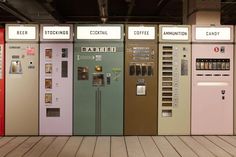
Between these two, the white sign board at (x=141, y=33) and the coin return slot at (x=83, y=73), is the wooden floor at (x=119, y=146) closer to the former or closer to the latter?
the coin return slot at (x=83, y=73)

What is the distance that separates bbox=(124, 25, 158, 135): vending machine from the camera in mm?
7406

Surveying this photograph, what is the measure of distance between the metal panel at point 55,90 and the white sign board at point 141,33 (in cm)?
124

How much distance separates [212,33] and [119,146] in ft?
9.62

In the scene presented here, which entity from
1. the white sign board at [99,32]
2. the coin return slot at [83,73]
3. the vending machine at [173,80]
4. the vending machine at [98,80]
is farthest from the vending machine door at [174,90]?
the coin return slot at [83,73]

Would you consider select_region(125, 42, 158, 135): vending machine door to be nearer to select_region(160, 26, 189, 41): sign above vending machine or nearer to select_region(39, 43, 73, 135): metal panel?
select_region(160, 26, 189, 41): sign above vending machine

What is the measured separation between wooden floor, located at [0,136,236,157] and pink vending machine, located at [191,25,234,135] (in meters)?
0.29

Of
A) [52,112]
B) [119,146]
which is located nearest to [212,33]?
[119,146]

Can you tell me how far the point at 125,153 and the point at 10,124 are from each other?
267 centimetres

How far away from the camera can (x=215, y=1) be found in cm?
809

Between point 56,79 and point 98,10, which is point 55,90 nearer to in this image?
point 56,79

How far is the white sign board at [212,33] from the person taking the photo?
7469mm

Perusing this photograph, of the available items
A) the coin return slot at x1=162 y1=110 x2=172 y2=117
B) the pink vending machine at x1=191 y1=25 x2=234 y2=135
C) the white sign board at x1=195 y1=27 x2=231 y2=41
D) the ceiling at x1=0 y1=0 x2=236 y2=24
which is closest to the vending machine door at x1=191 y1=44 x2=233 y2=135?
the pink vending machine at x1=191 y1=25 x2=234 y2=135

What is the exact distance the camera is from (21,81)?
739 centimetres

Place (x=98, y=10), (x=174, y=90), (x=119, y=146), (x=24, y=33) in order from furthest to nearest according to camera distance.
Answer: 1. (x=98, y=10)
2. (x=174, y=90)
3. (x=24, y=33)
4. (x=119, y=146)
